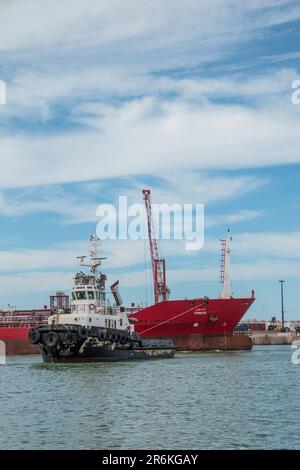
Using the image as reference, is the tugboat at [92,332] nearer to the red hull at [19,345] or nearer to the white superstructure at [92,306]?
the white superstructure at [92,306]

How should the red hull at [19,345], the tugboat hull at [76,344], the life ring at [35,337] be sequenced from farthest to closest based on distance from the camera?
the red hull at [19,345] < the life ring at [35,337] < the tugboat hull at [76,344]

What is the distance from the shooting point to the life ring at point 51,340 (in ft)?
177

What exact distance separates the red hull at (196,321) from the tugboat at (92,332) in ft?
40.3

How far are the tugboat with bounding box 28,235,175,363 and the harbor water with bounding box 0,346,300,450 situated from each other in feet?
10.8

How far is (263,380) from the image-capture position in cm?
4334

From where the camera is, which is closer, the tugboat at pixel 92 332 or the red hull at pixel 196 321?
the tugboat at pixel 92 332

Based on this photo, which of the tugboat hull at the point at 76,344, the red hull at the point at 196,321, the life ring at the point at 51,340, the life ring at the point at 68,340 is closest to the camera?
the life ring at the point at 68,340

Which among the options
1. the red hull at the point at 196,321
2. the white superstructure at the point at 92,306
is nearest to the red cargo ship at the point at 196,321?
the red hull at the point at 196,321

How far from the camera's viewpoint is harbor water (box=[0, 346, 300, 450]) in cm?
2338

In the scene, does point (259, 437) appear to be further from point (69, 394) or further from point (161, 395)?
point (69, 394)

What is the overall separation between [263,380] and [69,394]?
1350 centimetres

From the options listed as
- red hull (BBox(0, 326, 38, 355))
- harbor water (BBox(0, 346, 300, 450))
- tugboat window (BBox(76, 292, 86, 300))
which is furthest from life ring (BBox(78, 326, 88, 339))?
red hull (BBox(0, 326, 38, 355))
